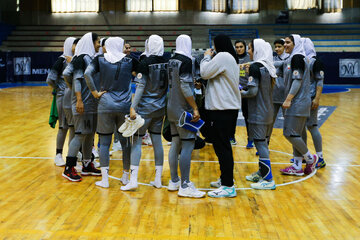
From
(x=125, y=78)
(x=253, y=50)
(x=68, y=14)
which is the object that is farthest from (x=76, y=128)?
(x=68, y=14)

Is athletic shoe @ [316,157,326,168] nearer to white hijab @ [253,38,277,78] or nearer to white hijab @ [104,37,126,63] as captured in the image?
white hijab @ [253,38,277,78]

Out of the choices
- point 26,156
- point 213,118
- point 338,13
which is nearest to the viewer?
point 213,118

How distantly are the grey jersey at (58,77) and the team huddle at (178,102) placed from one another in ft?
0.56

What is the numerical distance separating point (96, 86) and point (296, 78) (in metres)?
2.33

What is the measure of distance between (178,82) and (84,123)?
1.30 meters

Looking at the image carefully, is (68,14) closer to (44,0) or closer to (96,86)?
(44,0)

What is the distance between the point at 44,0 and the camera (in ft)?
84.6

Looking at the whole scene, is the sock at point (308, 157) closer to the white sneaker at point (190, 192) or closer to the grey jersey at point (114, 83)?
the white sneaker at point (190, 192)

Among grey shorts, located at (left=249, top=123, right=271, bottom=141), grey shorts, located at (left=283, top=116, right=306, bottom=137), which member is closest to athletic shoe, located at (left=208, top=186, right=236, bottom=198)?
grey shorts, located at (left=249, top=123, right=271, bottom=141)

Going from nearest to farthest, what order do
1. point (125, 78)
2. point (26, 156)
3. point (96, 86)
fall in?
point (125, 78) < point (96, 86) < point (26, 156)

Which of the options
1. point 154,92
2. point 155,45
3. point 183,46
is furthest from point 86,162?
point 183,46

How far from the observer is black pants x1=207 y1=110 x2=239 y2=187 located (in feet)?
15.1

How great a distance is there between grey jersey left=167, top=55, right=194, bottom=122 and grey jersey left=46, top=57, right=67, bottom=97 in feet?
5.82

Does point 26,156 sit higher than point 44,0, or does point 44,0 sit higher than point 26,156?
point 44,0
